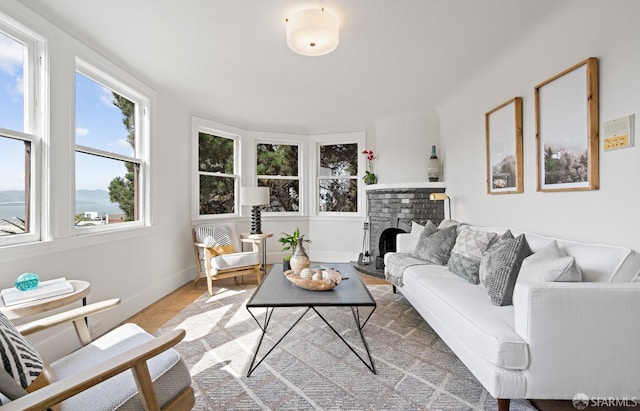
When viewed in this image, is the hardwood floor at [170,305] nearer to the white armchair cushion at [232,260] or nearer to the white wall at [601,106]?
the white armchair cushion at [232,260]

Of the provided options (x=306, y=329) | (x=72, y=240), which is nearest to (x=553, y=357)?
Result: (x=306, y=329)

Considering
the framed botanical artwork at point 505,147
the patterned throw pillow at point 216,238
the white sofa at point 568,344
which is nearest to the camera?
the white sofa at point 568,344

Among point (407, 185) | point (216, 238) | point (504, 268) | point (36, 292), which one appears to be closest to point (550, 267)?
point (504, 268)

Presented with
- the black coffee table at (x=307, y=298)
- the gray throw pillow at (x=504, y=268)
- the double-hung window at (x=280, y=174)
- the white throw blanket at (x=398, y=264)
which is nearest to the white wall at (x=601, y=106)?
the gray throw pillow at (x=504, y=268)

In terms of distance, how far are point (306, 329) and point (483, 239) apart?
1673 mm

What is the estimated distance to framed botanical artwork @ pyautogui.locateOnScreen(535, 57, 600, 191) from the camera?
1.92m

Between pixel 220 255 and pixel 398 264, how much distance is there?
2.11 metres

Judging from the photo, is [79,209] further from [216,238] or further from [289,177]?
[289,177]

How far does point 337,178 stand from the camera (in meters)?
5.36

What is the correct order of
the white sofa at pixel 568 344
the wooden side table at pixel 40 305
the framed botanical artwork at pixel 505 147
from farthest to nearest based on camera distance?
1. the framed botanical artwork at pixel 505 147
2. the wooden side table at pixel 40 305
3. the white sofa at pixel 568 344

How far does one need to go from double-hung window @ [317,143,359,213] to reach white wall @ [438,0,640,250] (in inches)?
84.2

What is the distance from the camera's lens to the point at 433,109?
4.39m

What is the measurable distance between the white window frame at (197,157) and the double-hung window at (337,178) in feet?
Result: 4.65

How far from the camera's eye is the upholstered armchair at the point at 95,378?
90 cm
